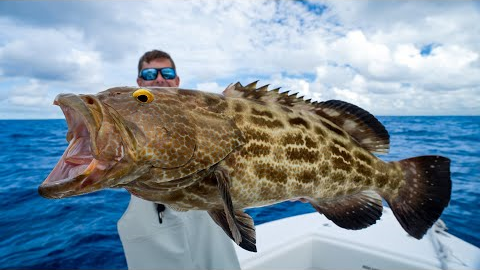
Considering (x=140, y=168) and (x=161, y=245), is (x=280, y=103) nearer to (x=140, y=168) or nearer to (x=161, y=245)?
(x=140, y=168)

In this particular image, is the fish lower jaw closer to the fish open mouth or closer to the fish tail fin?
the fish open mouth

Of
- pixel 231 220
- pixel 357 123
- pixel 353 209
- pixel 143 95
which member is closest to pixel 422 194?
pixel 353 209

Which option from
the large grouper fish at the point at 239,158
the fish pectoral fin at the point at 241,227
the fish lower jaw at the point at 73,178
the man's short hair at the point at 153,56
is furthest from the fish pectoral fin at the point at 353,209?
the man's short hair at the point at 153,56

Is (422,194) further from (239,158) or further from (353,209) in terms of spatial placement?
(239,158)

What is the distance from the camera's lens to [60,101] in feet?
5.79

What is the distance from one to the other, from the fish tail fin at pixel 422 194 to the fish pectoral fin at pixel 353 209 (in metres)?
0.25

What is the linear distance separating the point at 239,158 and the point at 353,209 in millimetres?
1352

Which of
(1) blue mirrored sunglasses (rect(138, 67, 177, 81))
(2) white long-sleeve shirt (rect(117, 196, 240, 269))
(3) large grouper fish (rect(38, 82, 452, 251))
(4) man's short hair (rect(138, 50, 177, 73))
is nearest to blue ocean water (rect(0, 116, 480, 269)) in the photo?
(2) white long-sleeve shirt (rect(117, 196, 240, 269))

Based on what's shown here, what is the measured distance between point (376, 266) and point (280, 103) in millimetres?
4676

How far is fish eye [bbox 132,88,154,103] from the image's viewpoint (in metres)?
2.12

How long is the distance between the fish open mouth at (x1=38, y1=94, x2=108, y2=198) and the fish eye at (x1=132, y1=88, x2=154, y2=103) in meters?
0.38

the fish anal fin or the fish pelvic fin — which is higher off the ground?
the fish anal fin

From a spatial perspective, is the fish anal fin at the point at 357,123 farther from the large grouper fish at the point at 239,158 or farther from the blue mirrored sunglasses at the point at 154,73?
the blue mirrored sunglasses at the point at 154,73

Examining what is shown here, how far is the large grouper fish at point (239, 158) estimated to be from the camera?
183 cm
